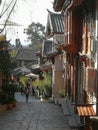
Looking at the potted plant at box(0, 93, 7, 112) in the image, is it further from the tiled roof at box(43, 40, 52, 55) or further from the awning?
the tiled roof at box(43, 40, 52, 55)

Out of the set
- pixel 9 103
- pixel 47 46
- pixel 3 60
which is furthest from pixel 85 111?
pixel 47 46

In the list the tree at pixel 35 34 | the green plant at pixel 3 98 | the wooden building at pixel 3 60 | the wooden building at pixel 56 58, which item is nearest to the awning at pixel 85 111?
the green plant at pixel 3 98

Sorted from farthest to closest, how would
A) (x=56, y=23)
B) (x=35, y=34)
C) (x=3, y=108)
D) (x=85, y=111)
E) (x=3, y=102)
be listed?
(x=35, y=34) < (x=56, y=23) < (x=3, y=102) < (x=3, y=108) < (x=85, y=111)

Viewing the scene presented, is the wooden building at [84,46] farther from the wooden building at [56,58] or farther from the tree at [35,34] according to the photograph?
the tree at [35,34]

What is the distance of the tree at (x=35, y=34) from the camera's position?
10938cm

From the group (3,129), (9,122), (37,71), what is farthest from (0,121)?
(37,71)

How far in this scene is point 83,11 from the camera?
2255 cm

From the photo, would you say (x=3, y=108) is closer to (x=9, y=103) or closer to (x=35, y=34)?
(x=9, y=103)

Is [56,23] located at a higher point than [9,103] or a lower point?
higher

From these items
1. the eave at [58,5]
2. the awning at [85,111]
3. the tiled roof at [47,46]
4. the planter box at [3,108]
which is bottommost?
the planter box at [3,108]

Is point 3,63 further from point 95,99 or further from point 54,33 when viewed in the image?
point 95,99

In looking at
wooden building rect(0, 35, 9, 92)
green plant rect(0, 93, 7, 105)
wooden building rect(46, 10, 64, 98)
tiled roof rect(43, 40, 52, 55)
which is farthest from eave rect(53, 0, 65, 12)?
tiled roof rect(43, 40, 52, 55)

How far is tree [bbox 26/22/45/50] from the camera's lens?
109375 mm

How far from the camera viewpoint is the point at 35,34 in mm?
112188
